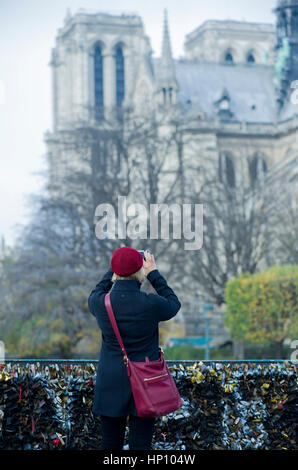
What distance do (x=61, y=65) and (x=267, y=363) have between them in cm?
7506

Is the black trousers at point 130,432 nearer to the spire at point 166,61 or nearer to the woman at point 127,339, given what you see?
the woman at point 127,339

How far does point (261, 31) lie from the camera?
8788 centimetres

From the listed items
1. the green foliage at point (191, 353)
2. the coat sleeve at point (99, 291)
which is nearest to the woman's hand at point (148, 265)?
the coat sleeve at point (99, 291)

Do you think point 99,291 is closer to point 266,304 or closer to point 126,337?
point 126,337

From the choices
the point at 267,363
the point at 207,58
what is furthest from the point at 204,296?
the point at 207,58

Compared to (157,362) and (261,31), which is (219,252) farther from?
(261,31)

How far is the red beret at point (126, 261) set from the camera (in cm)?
582

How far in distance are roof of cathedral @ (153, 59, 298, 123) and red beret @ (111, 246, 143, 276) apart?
203 feet

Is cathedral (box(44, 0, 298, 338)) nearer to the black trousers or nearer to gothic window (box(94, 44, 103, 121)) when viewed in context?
gothic window (box(94, 44, 103, 121))

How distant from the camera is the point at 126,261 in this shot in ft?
19.1

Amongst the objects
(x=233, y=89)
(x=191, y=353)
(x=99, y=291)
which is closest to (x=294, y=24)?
(x=233, y=89)

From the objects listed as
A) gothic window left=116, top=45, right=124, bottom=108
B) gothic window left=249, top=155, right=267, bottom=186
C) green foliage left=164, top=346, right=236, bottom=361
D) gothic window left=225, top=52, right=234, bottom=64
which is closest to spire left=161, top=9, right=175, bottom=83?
gothic window left=249, top=155, right=267, bottom=186

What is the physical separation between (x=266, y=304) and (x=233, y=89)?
43.9m

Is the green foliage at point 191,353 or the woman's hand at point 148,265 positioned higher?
the woman's hand at point 148,265
